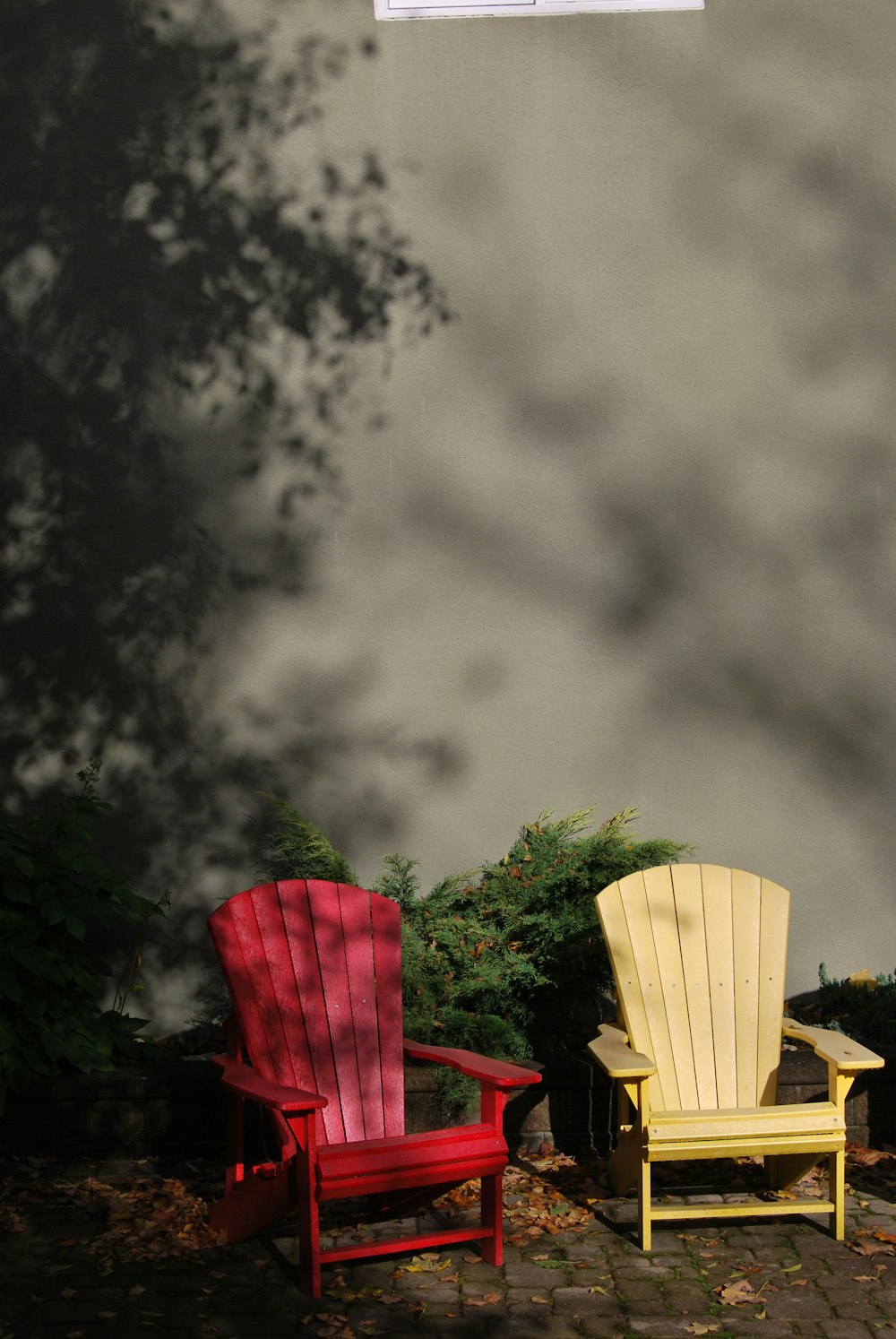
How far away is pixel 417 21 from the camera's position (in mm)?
5637

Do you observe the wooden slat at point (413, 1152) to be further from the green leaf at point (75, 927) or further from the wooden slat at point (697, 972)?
the green leaf at point (75, 927)

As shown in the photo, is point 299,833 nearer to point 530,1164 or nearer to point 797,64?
point 530,1164

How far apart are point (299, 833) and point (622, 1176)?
1796 millimetres

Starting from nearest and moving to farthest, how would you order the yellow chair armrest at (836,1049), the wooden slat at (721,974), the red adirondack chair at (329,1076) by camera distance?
the red adirondack chair at (329,1076)
the yellow chair armrest at (836,1049)
the wooden slat at (721,974)

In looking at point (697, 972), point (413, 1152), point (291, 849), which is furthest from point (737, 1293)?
point (291, 849)

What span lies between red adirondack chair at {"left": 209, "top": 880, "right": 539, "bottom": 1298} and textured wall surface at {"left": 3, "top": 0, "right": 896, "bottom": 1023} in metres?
1.14

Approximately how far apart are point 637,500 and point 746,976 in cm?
204

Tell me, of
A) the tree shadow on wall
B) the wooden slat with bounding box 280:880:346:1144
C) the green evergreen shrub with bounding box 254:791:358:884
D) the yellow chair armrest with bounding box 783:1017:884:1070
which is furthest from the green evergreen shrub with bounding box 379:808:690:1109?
the yellow chair armrest with bounding box 783:1017:884:1070

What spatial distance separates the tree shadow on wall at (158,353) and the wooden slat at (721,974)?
61.3 inches

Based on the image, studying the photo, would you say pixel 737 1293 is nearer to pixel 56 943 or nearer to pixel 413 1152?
pixel 413 1152

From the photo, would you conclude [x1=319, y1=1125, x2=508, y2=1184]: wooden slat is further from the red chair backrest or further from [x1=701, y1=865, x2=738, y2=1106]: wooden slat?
[x1=701, y1=865, x2=738, y2=1106]: wooden slat

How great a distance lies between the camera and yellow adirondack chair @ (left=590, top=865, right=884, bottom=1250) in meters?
4.32

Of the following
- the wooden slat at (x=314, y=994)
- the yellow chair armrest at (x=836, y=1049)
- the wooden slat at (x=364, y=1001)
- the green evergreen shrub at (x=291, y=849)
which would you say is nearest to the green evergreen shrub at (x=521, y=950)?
the green evergreen shrub at (x=291, y=849)

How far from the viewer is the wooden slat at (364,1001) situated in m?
4.24
